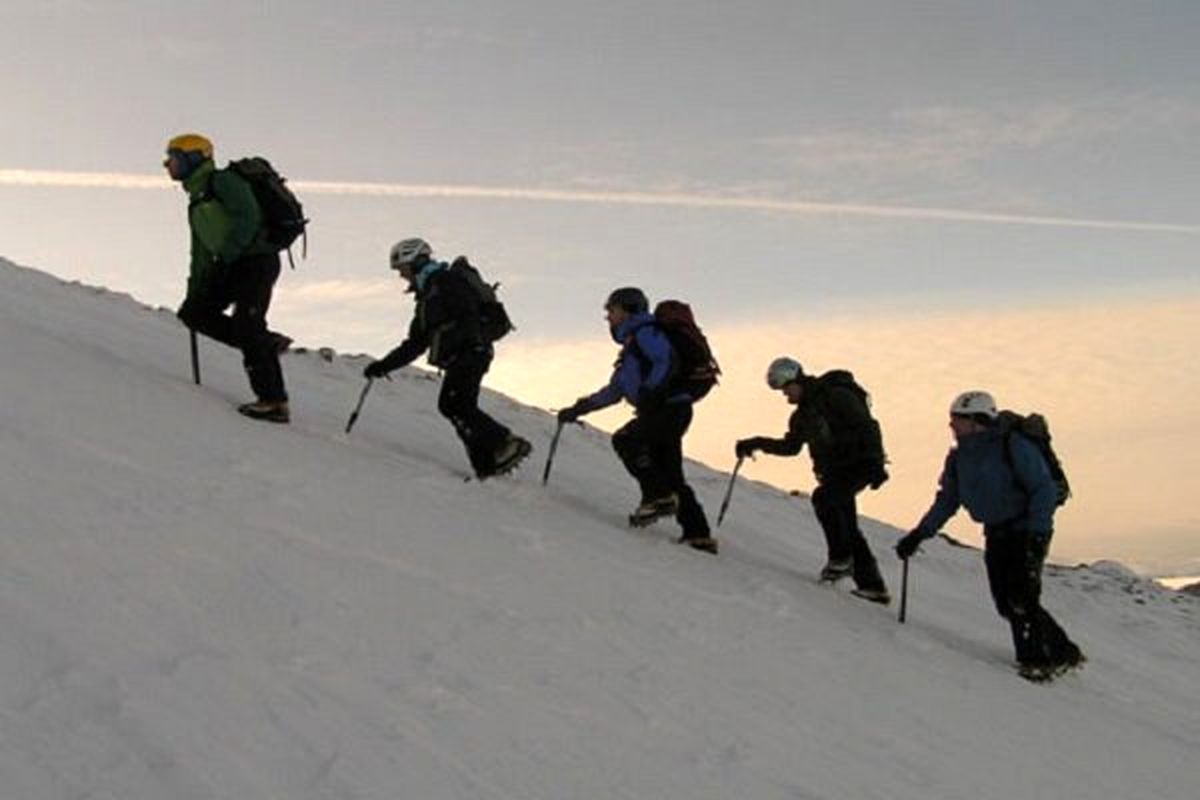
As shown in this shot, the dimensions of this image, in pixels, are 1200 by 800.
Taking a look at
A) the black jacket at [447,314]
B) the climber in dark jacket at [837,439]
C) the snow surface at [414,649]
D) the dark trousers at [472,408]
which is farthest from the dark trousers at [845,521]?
the black jacket at [447,314]

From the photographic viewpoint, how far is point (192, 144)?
9195 mm

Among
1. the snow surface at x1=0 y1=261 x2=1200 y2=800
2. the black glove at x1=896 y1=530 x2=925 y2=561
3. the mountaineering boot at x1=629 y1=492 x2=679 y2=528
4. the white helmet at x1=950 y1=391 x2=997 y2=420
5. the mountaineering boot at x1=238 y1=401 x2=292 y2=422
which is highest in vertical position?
the white helmet at x1=950 y1=391 x2=997 y2=420

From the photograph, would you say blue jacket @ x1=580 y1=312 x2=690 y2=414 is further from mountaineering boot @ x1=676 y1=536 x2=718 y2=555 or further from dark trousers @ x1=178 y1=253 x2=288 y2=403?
dark trousers @ x1=178 y1=253 x2=288 y2=403

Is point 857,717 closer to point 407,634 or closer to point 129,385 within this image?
point 407,634

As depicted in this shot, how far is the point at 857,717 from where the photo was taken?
6.57 metres

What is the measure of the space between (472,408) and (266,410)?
1671 millimetres

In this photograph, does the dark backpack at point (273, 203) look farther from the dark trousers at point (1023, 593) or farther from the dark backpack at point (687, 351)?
the dark trousers at point (1023, 593)

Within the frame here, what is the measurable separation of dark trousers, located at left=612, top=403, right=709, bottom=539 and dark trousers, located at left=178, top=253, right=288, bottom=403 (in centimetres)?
294

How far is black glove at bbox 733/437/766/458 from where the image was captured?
11047mm

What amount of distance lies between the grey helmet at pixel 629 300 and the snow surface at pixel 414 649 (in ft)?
5.80

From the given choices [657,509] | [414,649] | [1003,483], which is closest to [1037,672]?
[1003,483]

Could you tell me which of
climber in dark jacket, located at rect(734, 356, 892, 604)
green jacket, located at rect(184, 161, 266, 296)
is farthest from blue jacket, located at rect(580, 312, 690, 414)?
green jacket, located at rect(184, 161, 266, 296)

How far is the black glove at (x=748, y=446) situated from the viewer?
11.0 metres

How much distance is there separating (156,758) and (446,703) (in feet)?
4.42
